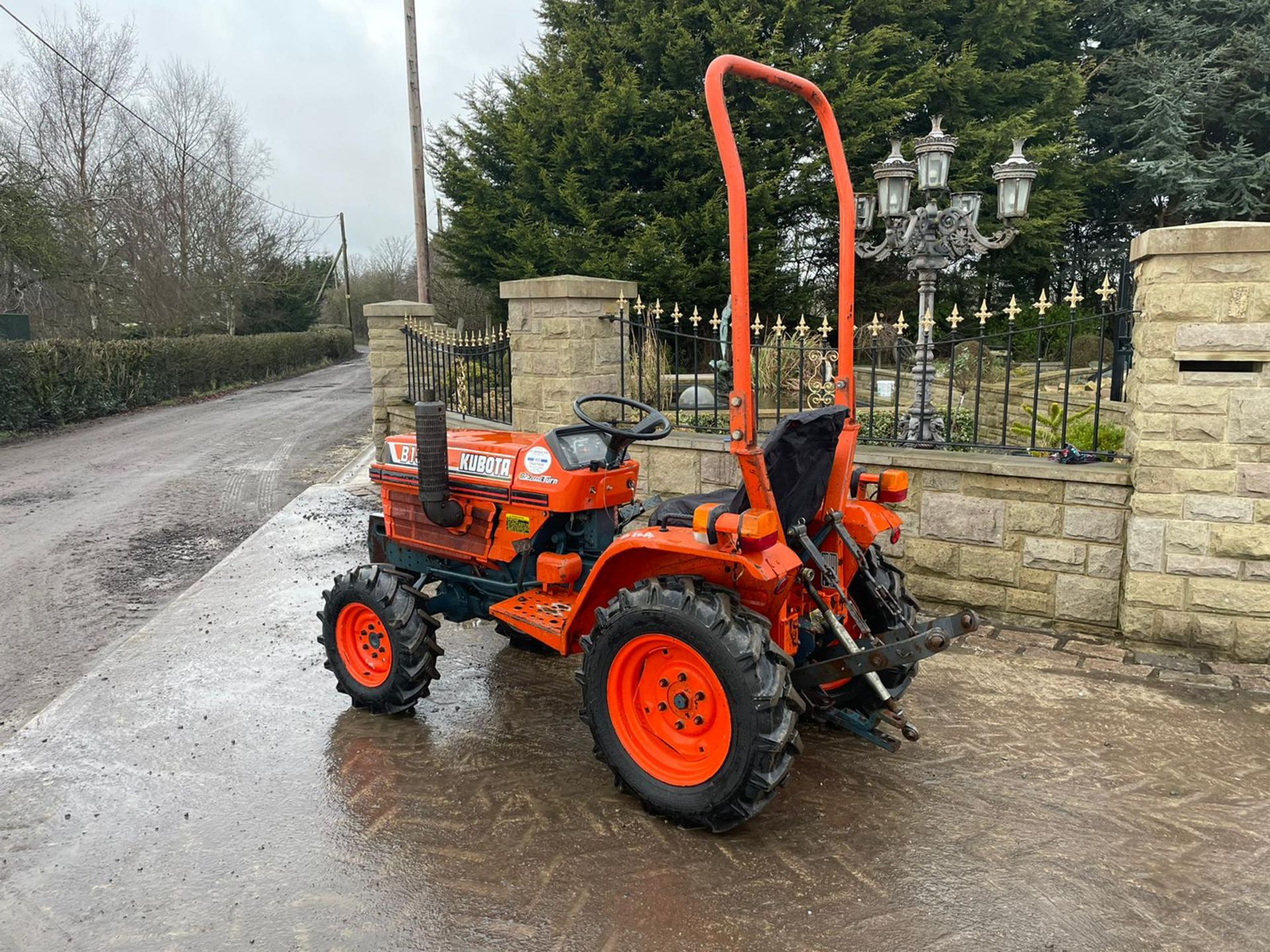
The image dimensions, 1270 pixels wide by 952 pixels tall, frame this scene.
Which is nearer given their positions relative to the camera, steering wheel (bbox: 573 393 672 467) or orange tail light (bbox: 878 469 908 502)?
orange tail light (bbox: 878 469 908 502)

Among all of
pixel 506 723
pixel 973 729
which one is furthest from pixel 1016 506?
pixel 506 723

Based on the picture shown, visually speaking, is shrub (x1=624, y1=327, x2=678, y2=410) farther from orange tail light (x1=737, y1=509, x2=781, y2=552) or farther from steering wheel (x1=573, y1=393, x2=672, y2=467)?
orange tail light (x1=737, y1=509, x2=781, y2=552)

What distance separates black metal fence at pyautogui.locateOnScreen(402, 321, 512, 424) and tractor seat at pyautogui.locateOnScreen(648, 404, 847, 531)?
14.0ft

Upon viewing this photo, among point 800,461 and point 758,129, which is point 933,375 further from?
point 758,129

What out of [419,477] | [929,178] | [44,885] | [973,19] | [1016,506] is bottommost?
[44,885]

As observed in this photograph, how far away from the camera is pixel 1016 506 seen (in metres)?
4.90

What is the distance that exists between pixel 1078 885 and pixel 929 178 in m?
5.70

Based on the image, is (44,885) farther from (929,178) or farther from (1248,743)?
(929,178)

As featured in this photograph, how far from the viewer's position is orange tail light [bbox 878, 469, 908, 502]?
11.6 feet

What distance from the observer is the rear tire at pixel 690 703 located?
2.75 meters

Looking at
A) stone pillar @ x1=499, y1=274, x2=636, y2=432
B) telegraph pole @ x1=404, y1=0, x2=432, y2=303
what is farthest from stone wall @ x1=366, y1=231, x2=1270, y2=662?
telegraph pole @ x1=404, y1=0, x2=432, y2=303

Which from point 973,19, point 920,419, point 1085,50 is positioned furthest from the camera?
point 1085,50

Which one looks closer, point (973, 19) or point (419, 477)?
point (419, 477)

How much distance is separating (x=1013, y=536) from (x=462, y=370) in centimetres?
574
